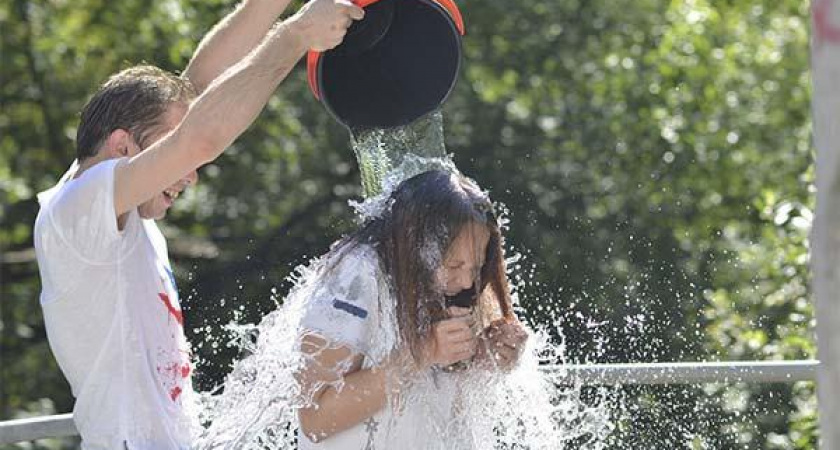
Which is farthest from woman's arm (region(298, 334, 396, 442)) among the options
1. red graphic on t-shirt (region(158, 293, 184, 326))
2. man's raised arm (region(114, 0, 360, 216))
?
red graphic on t-shirt (region(158, 293, 184, 326))

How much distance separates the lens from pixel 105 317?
3.29m

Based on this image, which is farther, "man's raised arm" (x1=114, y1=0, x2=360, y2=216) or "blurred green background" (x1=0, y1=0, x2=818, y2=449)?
"blurred green background" (x1=0, y1=0, x2=818, y2=449)

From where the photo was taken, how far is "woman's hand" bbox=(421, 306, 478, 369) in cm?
308

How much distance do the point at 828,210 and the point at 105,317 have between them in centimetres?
192

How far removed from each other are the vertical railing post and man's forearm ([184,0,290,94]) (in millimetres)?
2384

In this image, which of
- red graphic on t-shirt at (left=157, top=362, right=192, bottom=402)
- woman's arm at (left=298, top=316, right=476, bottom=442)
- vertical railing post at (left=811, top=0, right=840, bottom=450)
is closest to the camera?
vertical railing post at (left=811, top=0, right=840, bottom=450)

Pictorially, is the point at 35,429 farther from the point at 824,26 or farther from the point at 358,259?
the point at 824,26

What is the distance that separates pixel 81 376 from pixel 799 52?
201 inches

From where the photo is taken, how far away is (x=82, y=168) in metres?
3.39

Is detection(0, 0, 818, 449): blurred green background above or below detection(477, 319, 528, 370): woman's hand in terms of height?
below

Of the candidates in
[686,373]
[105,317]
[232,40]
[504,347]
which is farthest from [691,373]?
[105,317]

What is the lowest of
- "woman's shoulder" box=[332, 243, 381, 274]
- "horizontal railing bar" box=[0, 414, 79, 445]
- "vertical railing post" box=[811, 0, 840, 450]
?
"horizontal railing bar" box=[0, 414, 79, 445]

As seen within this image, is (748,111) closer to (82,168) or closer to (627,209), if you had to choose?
(627,209)

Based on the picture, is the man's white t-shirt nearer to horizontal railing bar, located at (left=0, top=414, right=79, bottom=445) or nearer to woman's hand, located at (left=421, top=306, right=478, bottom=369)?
horizontal railing bar, located at (left=0, top=414, right=79, bottom=445)
